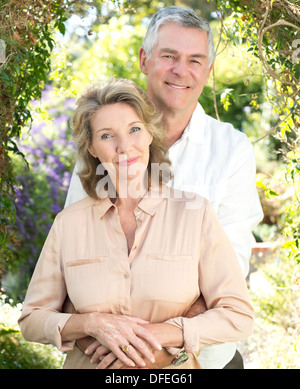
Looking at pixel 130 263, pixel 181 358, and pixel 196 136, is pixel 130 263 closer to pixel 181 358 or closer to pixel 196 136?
pixel 181 358

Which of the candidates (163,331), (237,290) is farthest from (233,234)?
(163,331)

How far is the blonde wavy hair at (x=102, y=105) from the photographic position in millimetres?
2090

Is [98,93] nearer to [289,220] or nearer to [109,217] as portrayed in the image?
[109,217]

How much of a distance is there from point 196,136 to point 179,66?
323mm

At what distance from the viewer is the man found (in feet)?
8.32

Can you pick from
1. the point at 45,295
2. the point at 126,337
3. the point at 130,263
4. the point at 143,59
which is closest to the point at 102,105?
the point at 130,263

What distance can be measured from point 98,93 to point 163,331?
837mm

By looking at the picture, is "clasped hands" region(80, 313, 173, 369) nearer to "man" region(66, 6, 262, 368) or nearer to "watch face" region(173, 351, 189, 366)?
"watch face" region(173, 351, 189, 366)

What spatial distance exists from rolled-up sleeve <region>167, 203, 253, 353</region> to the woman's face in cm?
30

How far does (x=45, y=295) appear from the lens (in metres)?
2.04

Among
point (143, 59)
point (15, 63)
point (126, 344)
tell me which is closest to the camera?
point (126, 344)

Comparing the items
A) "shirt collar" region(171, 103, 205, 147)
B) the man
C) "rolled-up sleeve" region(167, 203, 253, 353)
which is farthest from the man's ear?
"rolled-up sleeve" region(167, 203, 253, 353)

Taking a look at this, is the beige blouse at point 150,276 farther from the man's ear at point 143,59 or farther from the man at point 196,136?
the man's ear at point 143,59

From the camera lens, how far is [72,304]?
6.84 ft
